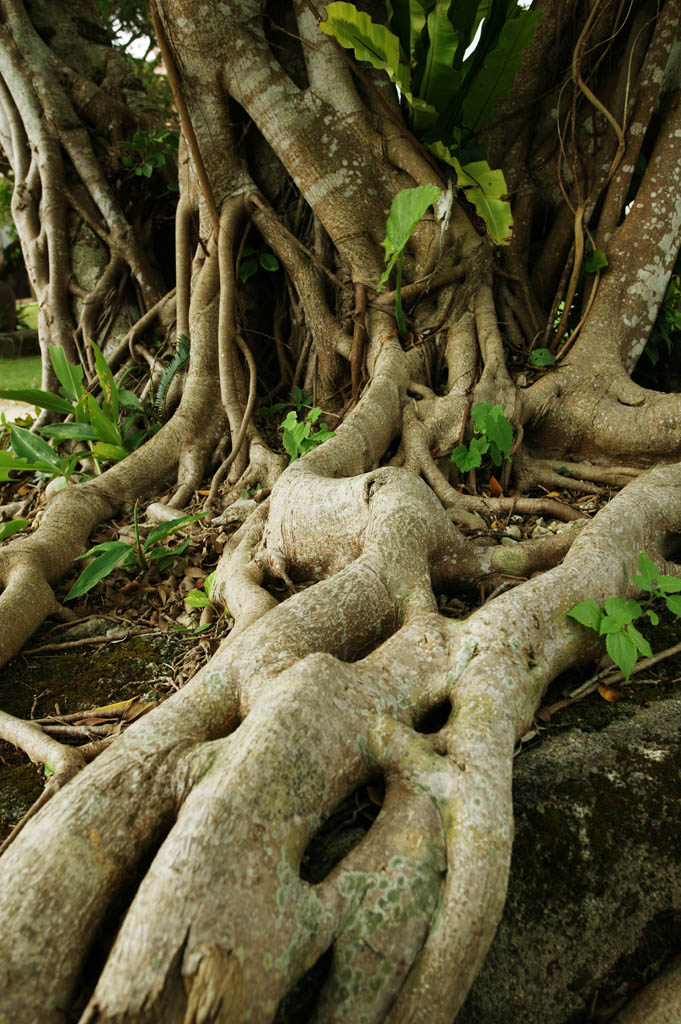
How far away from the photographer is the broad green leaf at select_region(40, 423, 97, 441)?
315 centimetres

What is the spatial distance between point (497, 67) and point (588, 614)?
257 cm

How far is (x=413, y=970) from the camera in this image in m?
1.05

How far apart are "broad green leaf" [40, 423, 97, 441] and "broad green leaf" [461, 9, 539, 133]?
8.26ft

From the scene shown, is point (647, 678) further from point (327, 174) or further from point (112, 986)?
point (327, 174)

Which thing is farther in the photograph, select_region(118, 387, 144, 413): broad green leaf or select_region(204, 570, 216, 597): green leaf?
select_region(118, 387, 144, 413): broad green leaf

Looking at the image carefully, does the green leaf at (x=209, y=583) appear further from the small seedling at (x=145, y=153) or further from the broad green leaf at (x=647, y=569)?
the small seedling at (x=145, y=153)

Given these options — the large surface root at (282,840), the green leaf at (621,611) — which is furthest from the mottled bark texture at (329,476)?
the green leaf at (621,611)

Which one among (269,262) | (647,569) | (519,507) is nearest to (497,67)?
(269,262)

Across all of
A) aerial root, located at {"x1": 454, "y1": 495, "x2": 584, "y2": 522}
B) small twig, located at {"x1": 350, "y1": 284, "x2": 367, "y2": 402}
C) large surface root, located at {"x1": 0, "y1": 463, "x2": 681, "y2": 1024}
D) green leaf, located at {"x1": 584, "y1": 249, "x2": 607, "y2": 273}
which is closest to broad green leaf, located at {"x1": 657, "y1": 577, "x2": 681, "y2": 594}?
large surface root, located at {"x1": 0, "y1": 463, "x2": 681, "y2": 1024}

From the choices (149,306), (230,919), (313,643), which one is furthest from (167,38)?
(230,919)

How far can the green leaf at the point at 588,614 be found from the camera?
164 cm

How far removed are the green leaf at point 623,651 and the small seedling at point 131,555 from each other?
1.62m

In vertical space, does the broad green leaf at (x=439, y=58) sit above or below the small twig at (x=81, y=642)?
above

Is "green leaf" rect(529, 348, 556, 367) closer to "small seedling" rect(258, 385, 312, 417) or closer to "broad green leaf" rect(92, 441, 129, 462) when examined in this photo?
"small seedling" rect(258, 385, 312, 417)
